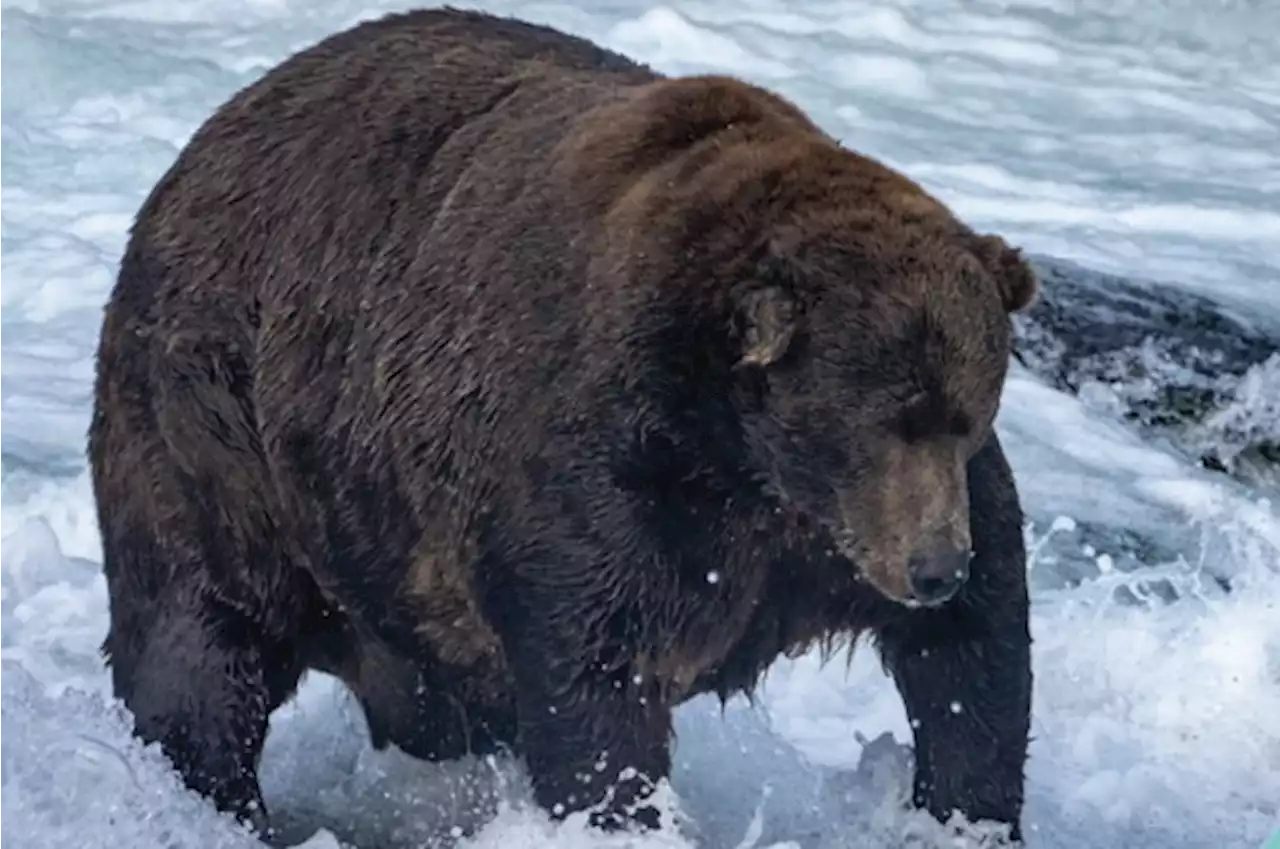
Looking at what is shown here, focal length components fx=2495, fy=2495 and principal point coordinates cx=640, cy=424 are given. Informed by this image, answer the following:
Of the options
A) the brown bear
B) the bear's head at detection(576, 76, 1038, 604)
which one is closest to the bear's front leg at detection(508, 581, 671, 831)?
the brown bear

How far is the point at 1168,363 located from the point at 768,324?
5.13 meters

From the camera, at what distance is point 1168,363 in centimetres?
908

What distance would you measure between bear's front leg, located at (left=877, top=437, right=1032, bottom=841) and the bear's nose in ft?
1.40

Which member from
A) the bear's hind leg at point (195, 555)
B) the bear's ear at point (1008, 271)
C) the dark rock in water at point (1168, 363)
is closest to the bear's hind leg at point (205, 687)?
the bear's hind leg at point (195, 555)

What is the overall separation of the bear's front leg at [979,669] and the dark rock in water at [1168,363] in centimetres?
369

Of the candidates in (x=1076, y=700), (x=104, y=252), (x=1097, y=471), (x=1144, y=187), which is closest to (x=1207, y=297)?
(x=1097, y=471)

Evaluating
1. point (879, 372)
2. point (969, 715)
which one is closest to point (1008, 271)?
point (879, 372)

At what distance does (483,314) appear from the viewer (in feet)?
15.7

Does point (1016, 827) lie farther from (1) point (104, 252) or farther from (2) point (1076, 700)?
(1) point (104, 252)

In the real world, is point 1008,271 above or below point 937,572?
above

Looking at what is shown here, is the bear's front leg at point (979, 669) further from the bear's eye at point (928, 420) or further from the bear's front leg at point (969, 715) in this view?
the bear's eye at point (928, 420)

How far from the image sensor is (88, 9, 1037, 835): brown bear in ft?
14.3

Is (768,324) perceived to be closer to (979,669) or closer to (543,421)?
(543,421)

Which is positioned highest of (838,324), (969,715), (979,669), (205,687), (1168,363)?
(838,324)
